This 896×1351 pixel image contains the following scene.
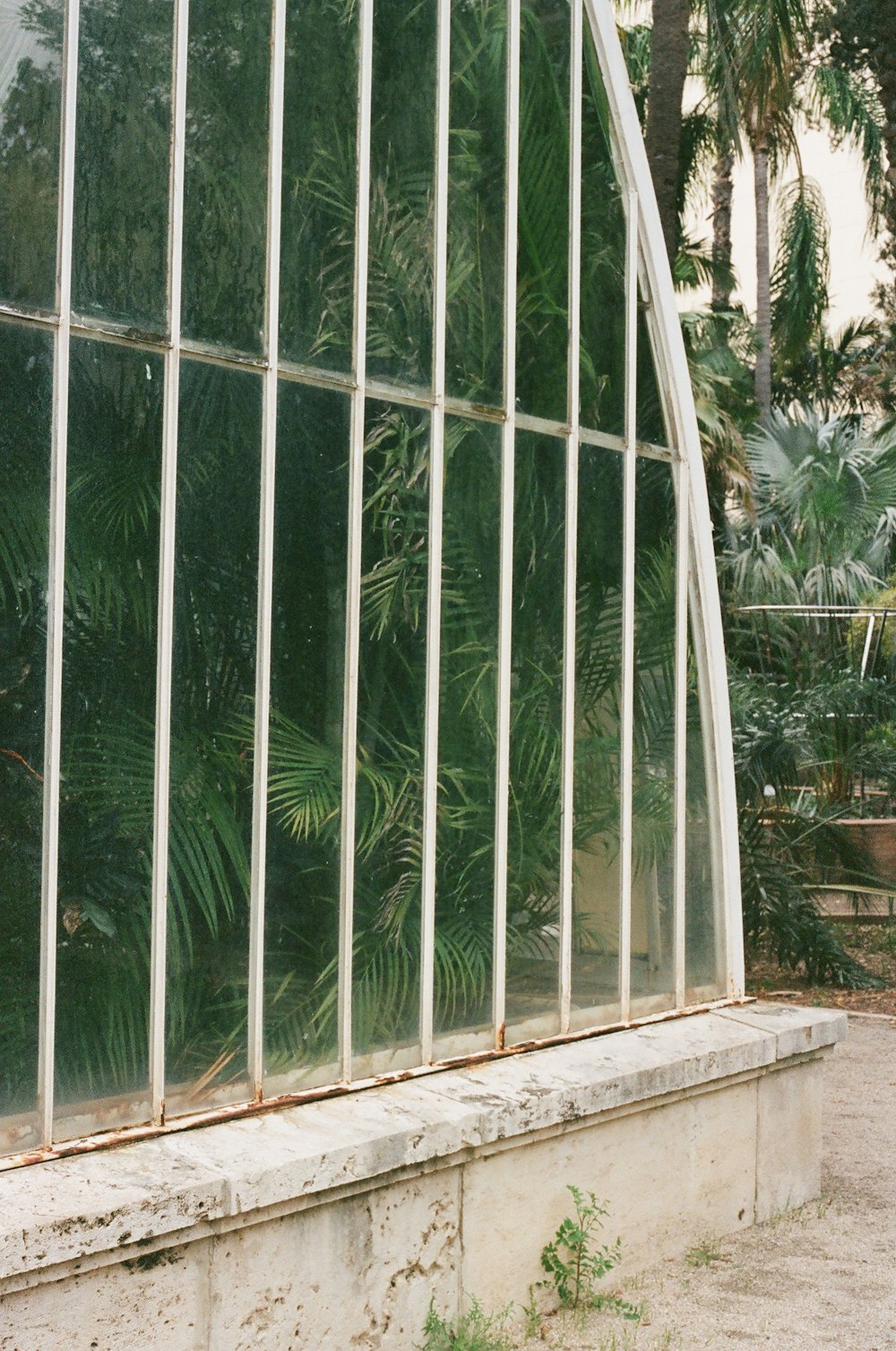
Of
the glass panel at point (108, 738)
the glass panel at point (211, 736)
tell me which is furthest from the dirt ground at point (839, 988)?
the glass panel at point (108, 738)

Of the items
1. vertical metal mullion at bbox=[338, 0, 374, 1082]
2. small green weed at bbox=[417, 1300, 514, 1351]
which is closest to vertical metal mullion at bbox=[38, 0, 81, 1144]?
vertical metal mullion at bbox=[338, 0, 374, 1082]

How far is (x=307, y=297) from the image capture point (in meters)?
4.21

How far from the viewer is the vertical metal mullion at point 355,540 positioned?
4223mm

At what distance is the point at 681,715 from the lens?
5.64 m

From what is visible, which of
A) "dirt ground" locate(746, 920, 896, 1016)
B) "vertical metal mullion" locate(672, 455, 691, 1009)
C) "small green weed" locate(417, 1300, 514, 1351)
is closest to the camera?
"small green weed" locate(417, 1300, 514, 1351)

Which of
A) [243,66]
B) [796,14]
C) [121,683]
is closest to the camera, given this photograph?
[121,683]

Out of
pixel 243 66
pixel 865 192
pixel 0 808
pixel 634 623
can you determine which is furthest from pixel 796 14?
pixel 865 192

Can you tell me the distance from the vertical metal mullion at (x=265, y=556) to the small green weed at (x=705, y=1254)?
1862 mm

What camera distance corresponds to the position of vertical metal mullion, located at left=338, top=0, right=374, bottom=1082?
4223mm

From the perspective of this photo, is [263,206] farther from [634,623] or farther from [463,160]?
[634,623]

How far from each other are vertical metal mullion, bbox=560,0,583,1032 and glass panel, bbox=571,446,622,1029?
56mm

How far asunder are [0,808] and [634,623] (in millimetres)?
2720

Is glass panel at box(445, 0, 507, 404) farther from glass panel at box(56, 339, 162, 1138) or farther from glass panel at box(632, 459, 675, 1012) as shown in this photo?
glass panel at box(56, 339, 162, 1138)

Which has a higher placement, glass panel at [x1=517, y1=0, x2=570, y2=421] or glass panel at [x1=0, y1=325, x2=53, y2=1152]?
glass panel at [x1=517, y1=0, x2=570, y2=421]
